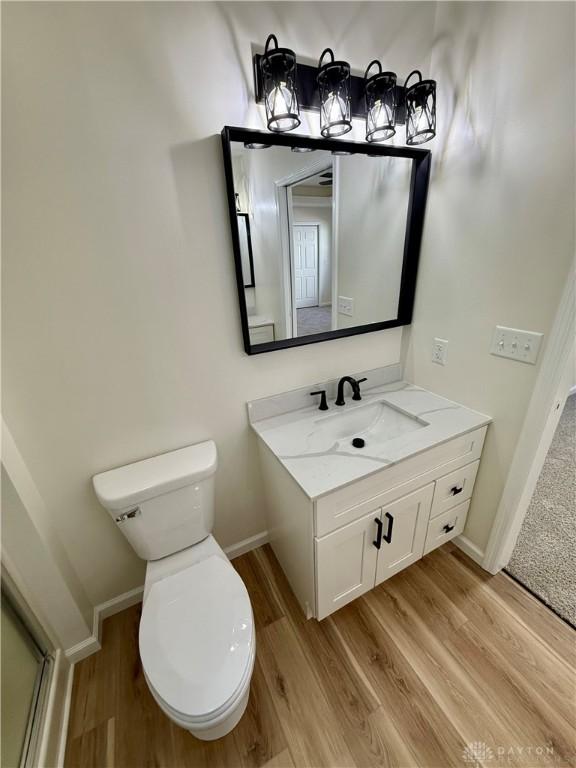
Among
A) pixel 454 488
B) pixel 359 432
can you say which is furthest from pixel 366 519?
pixel 454 488

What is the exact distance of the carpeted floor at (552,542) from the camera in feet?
4.73

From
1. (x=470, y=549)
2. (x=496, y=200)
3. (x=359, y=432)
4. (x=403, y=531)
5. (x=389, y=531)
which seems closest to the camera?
(x=496, y=200)

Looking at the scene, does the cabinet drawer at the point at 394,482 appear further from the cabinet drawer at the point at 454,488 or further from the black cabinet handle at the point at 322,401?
the black cabinet handle at the point at 322,401

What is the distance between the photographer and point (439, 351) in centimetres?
154

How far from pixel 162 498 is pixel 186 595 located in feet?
1.12

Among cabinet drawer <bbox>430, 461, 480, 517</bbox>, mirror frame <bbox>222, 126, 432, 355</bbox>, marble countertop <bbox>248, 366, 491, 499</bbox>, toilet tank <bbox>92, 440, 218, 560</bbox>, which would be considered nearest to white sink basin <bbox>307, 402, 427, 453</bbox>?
marble countertop <bbox>248, 366, 491, 499</bbox>

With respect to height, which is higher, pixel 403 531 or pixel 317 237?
pixel 317 237

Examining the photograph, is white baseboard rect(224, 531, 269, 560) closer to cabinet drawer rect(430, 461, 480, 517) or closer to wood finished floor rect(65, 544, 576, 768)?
wood finished floor rect(65, 544, 576, 768)

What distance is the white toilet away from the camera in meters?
0.86

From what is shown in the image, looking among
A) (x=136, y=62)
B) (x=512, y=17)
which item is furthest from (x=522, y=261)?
(x=136, y=62)

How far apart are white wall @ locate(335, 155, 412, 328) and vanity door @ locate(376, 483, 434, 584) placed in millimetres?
851

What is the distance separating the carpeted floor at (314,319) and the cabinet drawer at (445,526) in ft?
3.47

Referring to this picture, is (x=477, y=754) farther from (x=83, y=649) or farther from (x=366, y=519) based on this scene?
(x=83, y=649)

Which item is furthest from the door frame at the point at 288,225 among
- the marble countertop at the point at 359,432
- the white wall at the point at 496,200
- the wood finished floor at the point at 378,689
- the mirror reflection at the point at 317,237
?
the wood finished floor at the point at 378,689
